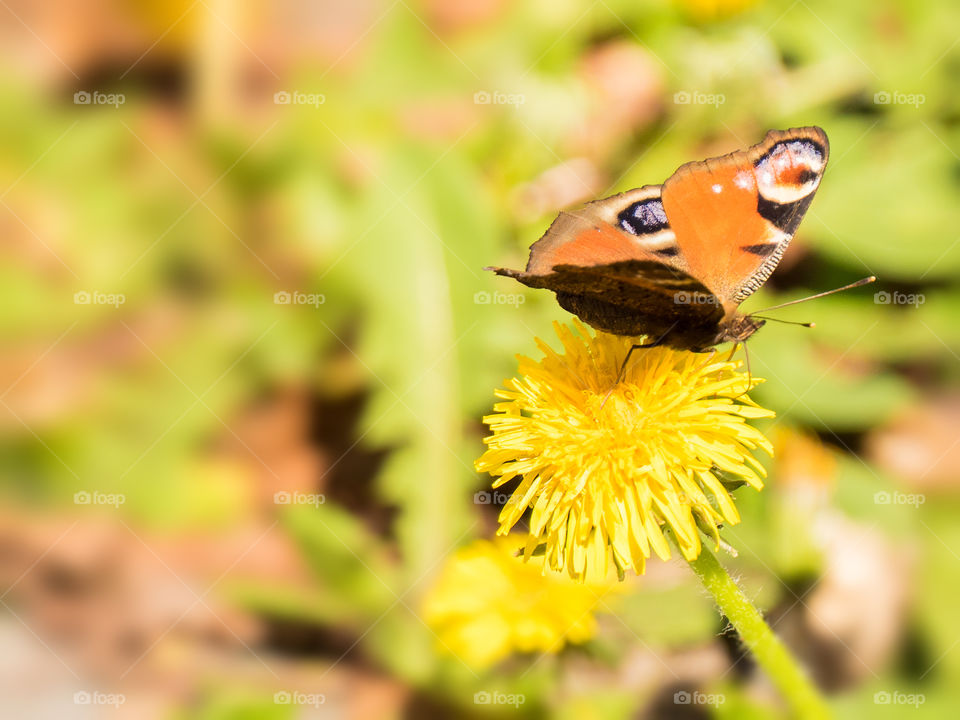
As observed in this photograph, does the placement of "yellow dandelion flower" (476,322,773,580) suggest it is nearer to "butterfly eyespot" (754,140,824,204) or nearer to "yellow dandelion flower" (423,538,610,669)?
"butterfly eyespot" (754,140,824,204)

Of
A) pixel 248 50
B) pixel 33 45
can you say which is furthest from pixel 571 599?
pixel 33 45

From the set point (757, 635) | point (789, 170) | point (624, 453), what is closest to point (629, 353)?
point (624, 453)

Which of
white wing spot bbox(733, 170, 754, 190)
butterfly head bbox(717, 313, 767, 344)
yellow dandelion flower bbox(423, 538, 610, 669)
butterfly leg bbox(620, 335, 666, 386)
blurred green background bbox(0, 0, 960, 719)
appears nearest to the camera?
butterfly head bbox(717, 313, 767, 344)

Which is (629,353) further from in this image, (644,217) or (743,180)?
(743,180)

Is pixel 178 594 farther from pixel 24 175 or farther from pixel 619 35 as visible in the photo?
pixel 619 35

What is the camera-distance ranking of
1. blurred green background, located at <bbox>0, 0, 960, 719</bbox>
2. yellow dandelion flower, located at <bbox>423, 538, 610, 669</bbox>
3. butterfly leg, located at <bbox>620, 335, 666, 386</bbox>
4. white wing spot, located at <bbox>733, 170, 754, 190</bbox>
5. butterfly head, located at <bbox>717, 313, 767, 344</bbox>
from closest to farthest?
butterfly head, located at <bbox>717, 313, 767, 344</bbox>, butterfly leg, located at <bbox>620, 335, 666, 386</bbox>, white wing spot, located at <bbox>733, 170, 754, 190</bbox>, yellow dandelion flower, located at <bbox>423, 538, 610, 669</bbox>, blurred green background, located at <bbox>0, 0, 960, 719</bbox>

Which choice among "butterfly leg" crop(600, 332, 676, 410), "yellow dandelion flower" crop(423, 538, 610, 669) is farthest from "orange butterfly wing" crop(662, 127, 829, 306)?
"yellow dandelion flower" crop(423, 538, 610, 669)
